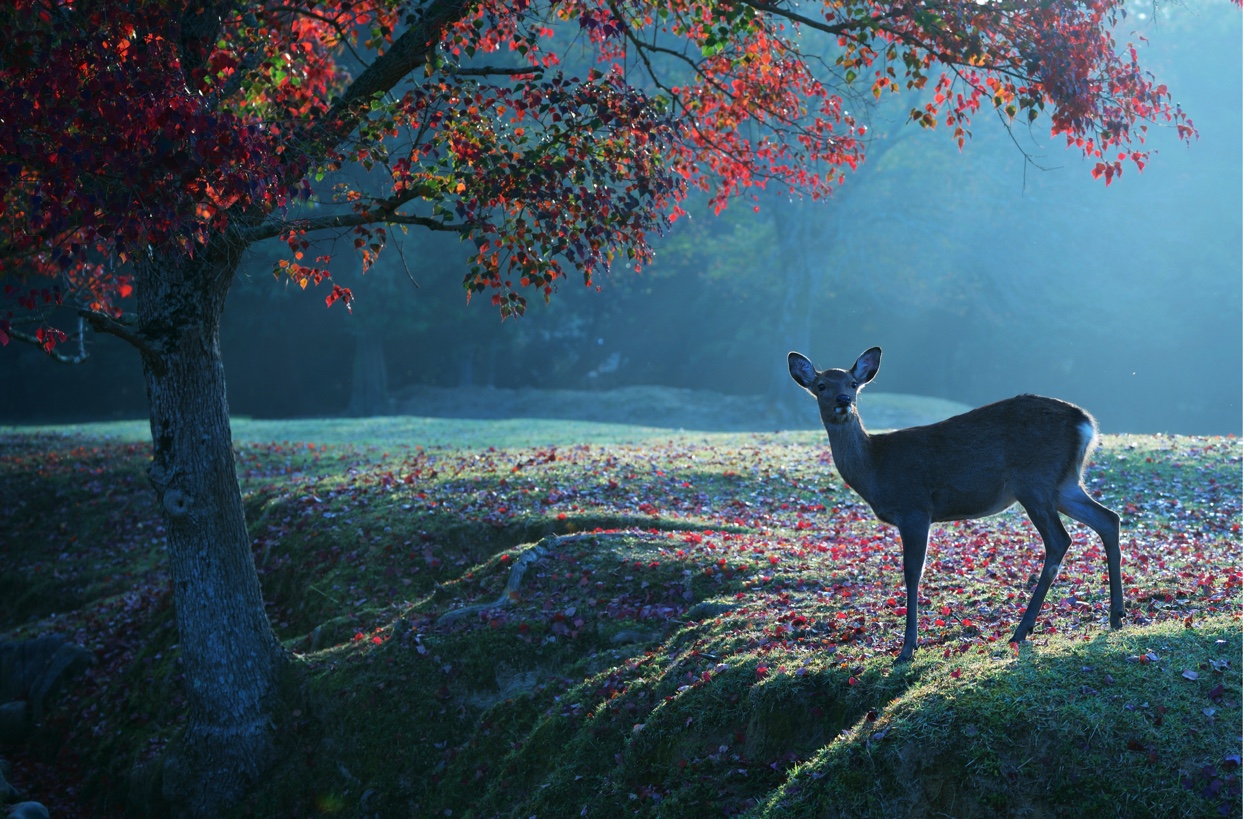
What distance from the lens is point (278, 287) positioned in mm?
39688

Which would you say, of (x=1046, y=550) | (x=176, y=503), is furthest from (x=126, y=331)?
(x=1046, y=550)

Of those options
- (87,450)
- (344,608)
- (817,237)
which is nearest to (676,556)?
(344,608)

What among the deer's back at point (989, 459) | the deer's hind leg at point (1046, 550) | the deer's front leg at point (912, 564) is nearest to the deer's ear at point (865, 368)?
the deer's back at point (989, 459)

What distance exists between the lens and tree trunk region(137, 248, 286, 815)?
9672mm

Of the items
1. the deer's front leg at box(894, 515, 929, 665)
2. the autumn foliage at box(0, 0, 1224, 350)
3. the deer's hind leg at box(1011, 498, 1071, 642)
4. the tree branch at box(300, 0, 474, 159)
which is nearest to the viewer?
the autumn foliage at box(0, 0, 1224, 350)

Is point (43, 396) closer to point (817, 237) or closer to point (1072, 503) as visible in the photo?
point (817, 237)

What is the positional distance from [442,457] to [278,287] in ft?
68.0

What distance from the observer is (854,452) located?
28.2ft

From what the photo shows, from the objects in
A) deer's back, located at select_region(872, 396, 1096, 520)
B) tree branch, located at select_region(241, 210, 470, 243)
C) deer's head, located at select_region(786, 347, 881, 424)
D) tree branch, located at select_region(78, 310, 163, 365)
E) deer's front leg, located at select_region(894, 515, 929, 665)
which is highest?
tree branch, located at select_region(241, 210, 470, 243)

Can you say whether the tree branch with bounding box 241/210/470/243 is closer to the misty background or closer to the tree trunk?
the tree trunk

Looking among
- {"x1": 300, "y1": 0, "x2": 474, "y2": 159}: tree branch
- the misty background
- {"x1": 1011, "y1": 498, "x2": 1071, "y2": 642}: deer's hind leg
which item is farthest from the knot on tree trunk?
the misty background

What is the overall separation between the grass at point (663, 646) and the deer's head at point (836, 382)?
188 cm

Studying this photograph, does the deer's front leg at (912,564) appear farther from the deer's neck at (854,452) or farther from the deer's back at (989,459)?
the deer's neck at (854,452)

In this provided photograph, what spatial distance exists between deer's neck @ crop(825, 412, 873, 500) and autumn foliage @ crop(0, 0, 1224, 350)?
2541 mm
